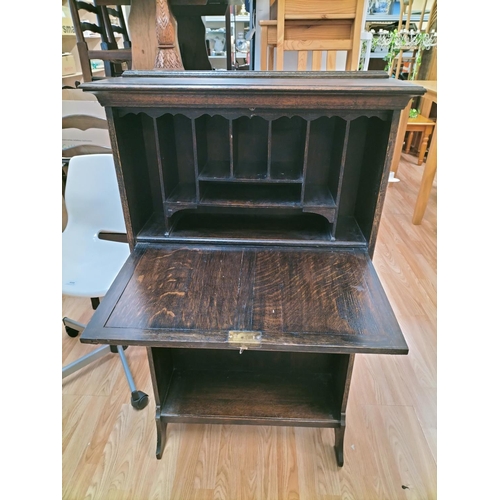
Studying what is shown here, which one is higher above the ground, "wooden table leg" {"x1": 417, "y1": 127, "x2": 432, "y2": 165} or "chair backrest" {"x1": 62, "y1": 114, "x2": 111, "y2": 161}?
"chair backrest" {"x1": 62, "y1": 114, "x2": 111, "y2": 161}

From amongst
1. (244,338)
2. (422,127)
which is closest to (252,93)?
(244,338)

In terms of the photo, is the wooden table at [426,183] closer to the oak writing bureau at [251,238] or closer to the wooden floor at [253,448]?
the wooden floor at [253,448]

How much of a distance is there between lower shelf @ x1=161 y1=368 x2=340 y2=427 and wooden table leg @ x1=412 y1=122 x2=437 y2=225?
196 cm

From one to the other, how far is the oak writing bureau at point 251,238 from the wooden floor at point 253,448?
0.33 feet

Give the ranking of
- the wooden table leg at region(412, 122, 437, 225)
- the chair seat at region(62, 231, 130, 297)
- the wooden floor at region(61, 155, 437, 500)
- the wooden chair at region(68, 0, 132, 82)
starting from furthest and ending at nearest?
the wooden table leg at region(412, 122, 437, 225) → the wooden chair at region(68, 0, 132, 82) → the chair seat at region(62, 231, 130, 297) → the wooden floor at region(61, 155, 437, 500)

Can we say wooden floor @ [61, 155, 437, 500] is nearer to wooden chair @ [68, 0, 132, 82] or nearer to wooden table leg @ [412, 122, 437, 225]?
wooden table leg @ [412, 122, 437, 225]

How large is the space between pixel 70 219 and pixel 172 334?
1105 millimetres

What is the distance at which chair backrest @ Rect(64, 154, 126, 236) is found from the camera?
156 centimetres

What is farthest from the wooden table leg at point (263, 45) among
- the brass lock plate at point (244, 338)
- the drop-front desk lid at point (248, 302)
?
the brass lock plate at point (244, 338)

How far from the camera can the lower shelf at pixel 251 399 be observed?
124cm

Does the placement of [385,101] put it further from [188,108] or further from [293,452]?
[293,452]

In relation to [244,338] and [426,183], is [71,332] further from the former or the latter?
[426,183]

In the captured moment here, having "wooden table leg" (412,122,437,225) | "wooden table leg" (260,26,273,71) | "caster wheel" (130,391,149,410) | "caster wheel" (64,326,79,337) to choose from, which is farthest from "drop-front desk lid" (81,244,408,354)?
"wooden table leg" (412,122,437,225)

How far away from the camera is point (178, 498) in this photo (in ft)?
3.87
